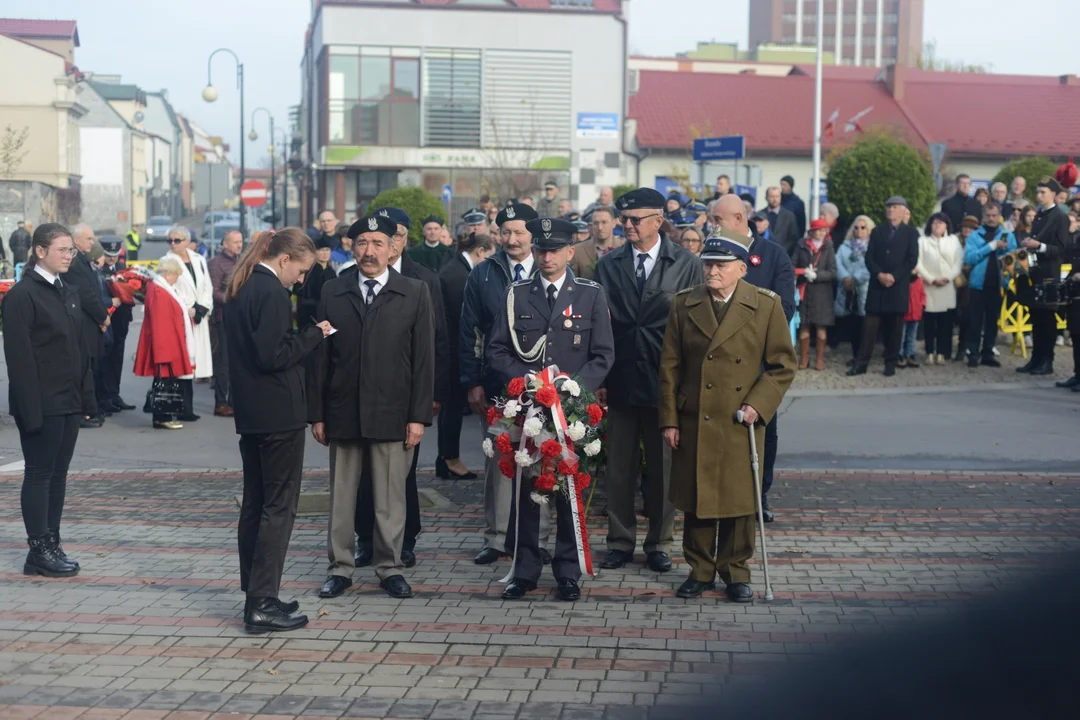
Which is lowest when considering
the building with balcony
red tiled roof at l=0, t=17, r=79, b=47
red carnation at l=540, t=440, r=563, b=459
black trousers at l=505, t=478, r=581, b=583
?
black trousers at l=505, t=478, r=581, b=583

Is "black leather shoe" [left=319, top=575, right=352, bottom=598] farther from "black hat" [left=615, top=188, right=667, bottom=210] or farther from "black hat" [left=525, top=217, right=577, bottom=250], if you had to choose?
"black hat" [left=615, top=188, right=667, bottom=210]

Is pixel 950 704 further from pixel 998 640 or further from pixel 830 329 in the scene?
pixel 830 329

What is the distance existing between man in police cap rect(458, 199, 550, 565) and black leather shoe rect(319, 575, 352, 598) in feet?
3.52

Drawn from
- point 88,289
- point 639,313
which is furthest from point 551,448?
point 88,289

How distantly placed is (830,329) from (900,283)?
5.70 ft

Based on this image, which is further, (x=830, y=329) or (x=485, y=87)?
(x=485, y=87)

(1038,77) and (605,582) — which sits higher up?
(1038,77)

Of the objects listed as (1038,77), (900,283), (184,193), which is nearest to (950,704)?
(900,283)

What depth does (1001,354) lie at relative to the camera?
17219 millimetres

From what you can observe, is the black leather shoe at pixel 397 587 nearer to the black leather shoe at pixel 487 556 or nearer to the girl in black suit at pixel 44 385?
the black leather shoe at pixel 487 556

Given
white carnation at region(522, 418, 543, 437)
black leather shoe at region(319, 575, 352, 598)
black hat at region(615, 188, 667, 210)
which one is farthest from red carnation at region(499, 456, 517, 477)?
black hat at region(615, 188, 667, 210)

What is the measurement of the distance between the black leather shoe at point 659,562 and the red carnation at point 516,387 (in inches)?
54.2

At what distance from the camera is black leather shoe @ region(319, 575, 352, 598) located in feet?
23.7

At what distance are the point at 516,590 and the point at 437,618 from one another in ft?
1.89
